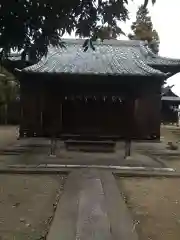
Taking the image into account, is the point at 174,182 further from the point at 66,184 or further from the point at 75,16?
the point at 75,16

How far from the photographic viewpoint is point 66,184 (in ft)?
26.4

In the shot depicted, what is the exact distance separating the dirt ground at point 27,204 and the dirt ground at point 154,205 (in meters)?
1.19

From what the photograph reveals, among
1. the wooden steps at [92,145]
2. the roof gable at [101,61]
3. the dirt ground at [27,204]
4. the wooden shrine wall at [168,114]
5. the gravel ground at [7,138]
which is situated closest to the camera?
the dirt ground at [27,204]

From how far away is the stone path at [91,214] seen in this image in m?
4.65

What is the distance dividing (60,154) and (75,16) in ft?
30.8

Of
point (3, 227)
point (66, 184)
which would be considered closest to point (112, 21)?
point (3, 227)

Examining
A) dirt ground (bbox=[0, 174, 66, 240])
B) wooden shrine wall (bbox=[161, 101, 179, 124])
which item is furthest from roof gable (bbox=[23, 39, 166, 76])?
wooden shrine wall (bbox=[161, 101, 179, 124])

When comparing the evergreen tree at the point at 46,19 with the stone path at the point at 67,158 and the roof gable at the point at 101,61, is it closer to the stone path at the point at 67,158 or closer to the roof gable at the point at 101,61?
the stone path at the point at 67,158

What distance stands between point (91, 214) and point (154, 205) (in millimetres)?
1460

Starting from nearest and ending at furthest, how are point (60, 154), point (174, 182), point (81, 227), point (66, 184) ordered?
point (81, 227) → point (66, 184) → point (174, 182) → point (60, 154)

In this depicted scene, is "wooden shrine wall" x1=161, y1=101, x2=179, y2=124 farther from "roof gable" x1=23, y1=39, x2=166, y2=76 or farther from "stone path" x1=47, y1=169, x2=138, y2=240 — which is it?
"stone path" x1=47, y1=169, x2=138, y2=240

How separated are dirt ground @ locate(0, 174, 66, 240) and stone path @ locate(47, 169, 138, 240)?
0.18 m

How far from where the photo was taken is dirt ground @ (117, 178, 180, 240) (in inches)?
199

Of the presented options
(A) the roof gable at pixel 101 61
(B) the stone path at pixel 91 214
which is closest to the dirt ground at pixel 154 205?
(B) the stone path at pixel 91 214
